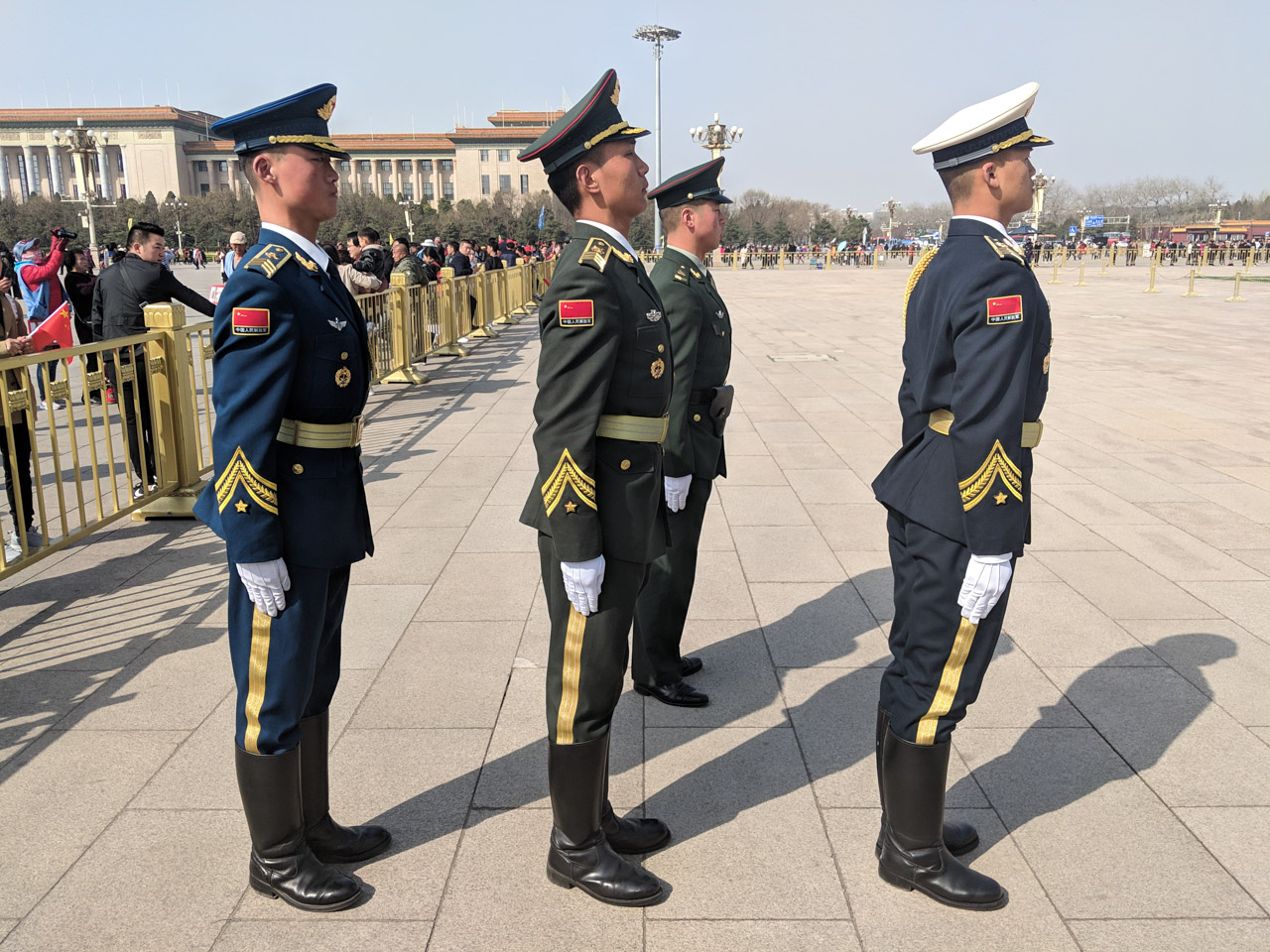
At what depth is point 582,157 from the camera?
7.96 ft

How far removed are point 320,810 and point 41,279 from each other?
31.8ft

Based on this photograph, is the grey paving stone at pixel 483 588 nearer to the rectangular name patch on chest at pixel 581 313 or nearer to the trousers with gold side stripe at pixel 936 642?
the trousers with gold side stripe at pixel 936 642

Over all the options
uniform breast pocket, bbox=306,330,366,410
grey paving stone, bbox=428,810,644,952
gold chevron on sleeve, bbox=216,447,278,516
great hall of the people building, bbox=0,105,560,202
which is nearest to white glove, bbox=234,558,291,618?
gold chevron on sleeve, bbox=216,447,278,516

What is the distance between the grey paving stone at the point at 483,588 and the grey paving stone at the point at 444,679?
5.1 inches

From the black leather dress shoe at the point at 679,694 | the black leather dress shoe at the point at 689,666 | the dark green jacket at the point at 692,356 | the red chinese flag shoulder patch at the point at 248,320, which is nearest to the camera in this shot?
the red chinese flag shoulder patch at the point at 248,320

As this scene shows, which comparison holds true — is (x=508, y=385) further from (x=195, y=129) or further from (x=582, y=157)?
(x=195, y=129)

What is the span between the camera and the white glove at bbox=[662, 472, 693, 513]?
3465mm

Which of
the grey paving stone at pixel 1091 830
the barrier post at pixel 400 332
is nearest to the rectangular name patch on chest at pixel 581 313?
the grey paving stone at pixel 1091 830

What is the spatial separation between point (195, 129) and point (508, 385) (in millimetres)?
116326

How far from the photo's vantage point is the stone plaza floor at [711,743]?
8.03 ft

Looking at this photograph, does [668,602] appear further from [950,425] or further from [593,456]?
[950,425]

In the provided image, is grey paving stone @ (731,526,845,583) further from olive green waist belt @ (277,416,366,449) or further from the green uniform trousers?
olive green waist belt @ (277,416,366,449)

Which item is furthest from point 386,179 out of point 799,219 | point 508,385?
point 508,385

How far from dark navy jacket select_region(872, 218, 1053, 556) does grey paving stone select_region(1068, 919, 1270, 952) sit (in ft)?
3.13
